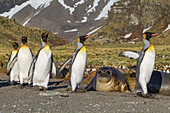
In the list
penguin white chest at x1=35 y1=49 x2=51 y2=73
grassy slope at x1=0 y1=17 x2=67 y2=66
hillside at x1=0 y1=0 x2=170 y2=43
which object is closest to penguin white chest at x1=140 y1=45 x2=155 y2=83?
penguin white chest at x1=35 y1=49 x2=51 y2=73

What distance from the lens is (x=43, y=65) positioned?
931 cm

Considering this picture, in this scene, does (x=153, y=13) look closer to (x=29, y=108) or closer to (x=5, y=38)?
(x=5, y=38)

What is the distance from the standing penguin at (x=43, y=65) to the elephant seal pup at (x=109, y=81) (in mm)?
1733

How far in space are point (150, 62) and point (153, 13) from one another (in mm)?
109313

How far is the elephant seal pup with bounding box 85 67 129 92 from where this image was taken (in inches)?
373

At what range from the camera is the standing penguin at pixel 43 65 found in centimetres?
930

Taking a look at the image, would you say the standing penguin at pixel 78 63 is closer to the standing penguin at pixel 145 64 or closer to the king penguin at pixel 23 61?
the standing penguin at pixel 145 64

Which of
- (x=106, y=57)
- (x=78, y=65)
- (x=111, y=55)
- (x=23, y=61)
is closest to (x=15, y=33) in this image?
(x=111, y=55)

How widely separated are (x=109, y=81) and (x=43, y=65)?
236cm

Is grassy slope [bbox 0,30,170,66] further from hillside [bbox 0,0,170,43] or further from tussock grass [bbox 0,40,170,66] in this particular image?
hillside [bbox 0,0,170,43]

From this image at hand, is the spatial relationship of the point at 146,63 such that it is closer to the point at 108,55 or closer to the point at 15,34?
the point at 108,55

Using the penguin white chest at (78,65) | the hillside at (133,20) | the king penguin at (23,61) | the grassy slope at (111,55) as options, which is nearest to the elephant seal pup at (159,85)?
the penguin white chest at (78,65)

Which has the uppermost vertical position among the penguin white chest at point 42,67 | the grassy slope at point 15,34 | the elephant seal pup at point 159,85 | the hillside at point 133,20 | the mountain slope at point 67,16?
the mountain slope at point 67,16

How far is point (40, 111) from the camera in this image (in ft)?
16.8
